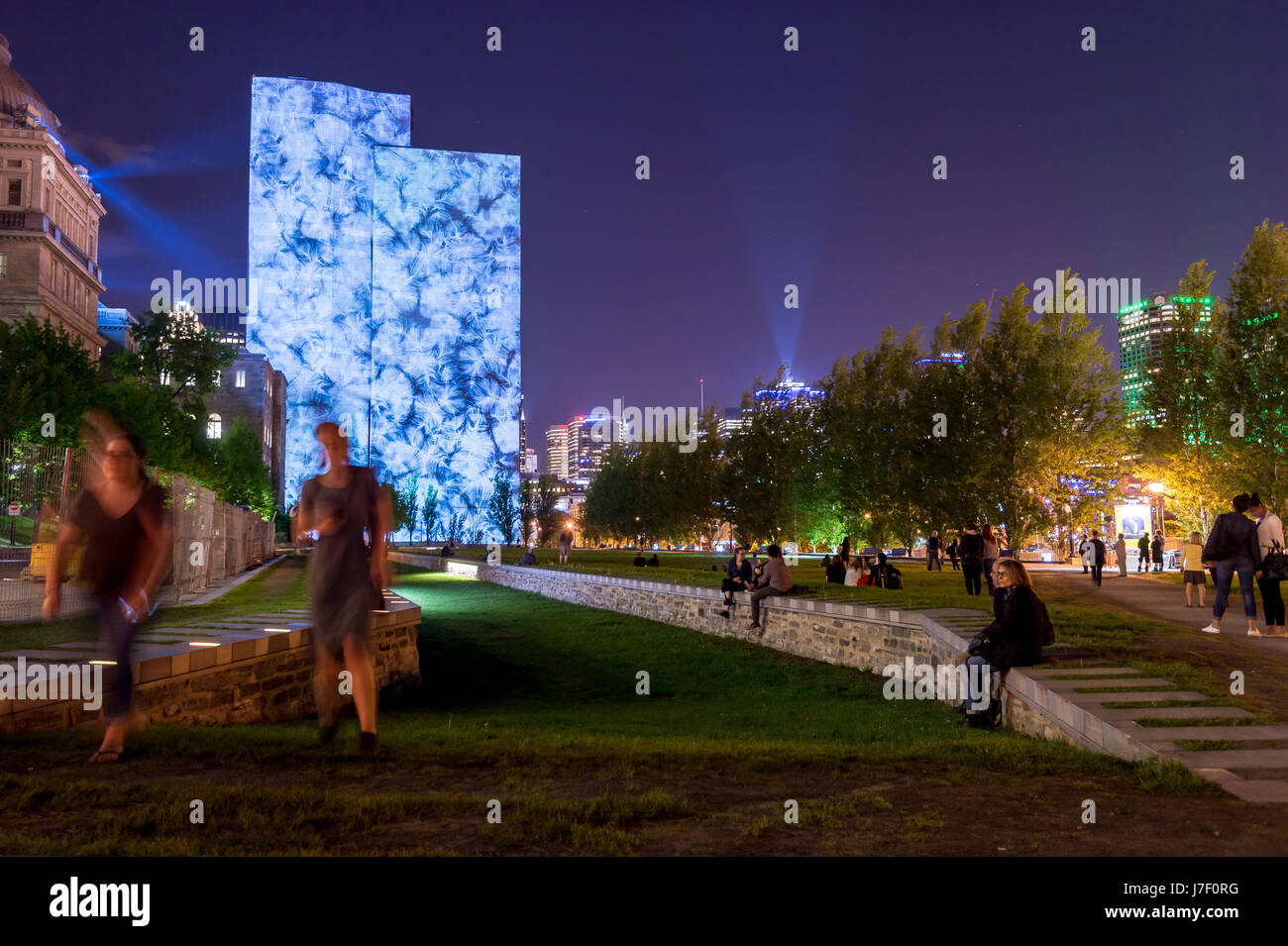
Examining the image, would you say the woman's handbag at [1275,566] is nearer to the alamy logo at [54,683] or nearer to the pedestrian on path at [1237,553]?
the pedestrian on path at [1237,553]

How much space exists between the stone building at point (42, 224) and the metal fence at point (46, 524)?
140 feet

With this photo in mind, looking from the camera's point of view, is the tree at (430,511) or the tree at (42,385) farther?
the tree at (430,511)

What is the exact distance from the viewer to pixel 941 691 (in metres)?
10.7

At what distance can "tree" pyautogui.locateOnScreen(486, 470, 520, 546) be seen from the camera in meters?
80.3

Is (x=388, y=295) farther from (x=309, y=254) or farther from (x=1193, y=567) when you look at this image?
(x=1193, y=567)

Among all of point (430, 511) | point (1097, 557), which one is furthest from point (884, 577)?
point (430, 511)

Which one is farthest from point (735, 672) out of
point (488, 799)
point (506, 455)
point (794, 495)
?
point (506, 455)

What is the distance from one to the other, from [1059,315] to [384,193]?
68.4 meters

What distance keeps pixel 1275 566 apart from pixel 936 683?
462cm

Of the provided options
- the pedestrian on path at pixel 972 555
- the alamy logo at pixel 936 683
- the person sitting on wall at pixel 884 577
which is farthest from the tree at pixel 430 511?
the alamy logo at pixel 936 683

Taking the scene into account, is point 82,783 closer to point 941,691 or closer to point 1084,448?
point 941,691
